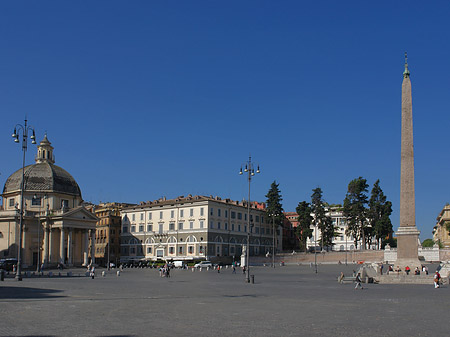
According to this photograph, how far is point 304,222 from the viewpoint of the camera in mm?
84562

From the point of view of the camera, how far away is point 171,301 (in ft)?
64.3

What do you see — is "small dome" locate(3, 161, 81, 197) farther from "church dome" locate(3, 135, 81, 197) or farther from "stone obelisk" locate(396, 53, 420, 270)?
"stone obelisk" locate(396, 53, 420, 270)

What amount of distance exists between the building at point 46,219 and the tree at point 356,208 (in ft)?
129

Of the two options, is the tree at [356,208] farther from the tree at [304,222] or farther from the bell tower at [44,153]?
the bell tower at [44,153]

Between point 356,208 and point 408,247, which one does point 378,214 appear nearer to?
point 356,208

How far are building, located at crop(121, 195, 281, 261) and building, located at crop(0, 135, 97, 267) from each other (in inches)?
512

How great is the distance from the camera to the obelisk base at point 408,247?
3538 cm

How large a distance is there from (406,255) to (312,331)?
26.9 meters

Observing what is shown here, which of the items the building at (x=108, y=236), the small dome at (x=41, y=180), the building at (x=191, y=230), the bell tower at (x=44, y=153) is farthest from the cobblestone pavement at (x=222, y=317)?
the building at (x=108, y=236)

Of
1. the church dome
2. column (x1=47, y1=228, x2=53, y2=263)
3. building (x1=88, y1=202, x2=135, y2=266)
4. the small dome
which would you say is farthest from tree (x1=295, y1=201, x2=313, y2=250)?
column (x1=47, y1=228, x2=53, y2=263)

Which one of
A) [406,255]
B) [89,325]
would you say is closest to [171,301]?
[89,325]

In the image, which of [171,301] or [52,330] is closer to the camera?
[52,330]

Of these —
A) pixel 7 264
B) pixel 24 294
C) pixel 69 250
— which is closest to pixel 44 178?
pixel 69 250

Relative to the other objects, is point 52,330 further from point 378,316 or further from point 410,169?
point 410,169
